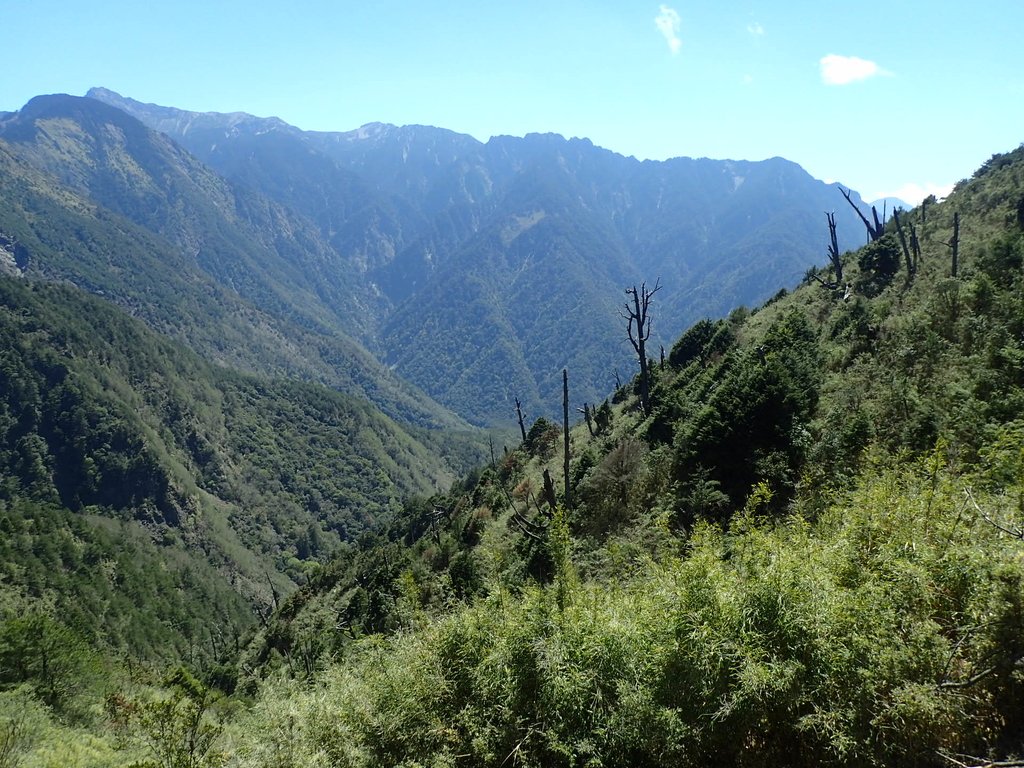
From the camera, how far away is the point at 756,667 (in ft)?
26.2

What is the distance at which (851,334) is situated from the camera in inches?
1158

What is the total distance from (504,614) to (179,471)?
18999 cm

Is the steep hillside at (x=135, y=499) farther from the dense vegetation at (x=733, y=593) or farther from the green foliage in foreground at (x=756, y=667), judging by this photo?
the green foliage in foreground at (x=756, y=667)

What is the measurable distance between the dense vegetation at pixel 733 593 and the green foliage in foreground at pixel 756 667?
43mm

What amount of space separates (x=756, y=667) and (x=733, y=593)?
1.35 m

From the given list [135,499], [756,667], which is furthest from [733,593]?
[135,499]

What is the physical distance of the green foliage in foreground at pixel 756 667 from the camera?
7793 mm

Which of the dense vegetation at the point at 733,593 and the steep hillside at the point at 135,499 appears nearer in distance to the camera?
the dense vegetation at the point at 733,593

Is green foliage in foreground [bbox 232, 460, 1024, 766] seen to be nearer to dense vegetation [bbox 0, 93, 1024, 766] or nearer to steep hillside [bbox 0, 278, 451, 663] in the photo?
dense vegetation [bbox 0, 93, 1024, 766]

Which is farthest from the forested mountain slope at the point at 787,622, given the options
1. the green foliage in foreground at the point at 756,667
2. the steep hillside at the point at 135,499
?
the steep hillside at the point at 135,499

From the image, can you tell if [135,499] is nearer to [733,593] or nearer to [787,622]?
[733,593]

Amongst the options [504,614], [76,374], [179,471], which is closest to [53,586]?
[179,471]

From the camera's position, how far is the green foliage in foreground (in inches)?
307

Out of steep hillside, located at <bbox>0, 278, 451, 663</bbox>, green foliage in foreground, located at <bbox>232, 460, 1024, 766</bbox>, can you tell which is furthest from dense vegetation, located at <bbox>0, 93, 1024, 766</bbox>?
steep hillside, located at <bbox>0, 278, 451, 663</bbox>
